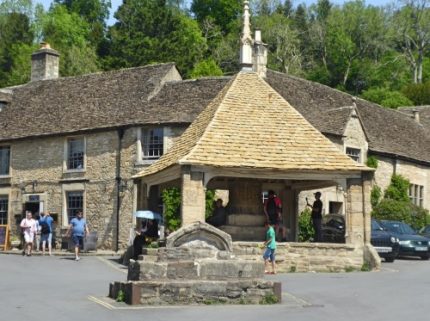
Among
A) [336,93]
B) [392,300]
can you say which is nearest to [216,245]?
[392,300]

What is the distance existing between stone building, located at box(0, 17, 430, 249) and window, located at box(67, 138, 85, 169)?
0.14 ft

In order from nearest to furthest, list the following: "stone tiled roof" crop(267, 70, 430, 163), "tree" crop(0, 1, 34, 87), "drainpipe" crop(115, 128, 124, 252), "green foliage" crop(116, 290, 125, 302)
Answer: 1. "green foliage" crop(116, 290, 125, 302)
2. "drainpipe" crop(115, 128, 124, 252)
3. "stone tiled roof" crop(267, 70, 430, 163)
4. "tree" crop(0, 1, 34, 87)

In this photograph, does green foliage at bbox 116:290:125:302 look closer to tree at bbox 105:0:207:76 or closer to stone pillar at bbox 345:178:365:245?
stone pillar at bbox 345:178:365:245

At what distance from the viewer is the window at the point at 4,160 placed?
39.3 m

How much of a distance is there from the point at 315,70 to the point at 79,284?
62654 mm

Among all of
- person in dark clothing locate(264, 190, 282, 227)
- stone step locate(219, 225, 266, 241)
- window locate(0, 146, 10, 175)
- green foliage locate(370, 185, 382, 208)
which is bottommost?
stone step locate(219, 225, 266, 241)

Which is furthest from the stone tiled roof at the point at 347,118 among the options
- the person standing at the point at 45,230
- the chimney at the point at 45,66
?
the person standing at the point at 45,230

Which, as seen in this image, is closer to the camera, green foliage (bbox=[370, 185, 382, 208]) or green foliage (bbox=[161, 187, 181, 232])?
green foliage (bbox=[161, 187, 181, 232])

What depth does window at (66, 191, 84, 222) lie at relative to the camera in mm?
36719

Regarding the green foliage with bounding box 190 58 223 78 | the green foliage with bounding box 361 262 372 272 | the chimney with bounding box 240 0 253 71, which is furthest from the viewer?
the green foliage with bounding box 190 58 223 78

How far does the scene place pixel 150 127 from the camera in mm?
35250

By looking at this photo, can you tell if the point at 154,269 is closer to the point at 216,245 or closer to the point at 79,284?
the point at 216,245

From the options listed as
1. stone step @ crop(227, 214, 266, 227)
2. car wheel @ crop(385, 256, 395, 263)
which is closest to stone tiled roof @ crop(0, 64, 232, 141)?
car wheel @ crop(385, 256, 395, 263)

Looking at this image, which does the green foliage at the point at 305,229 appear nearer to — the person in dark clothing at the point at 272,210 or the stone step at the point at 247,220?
the person in dark clothing at the point at 272,210
